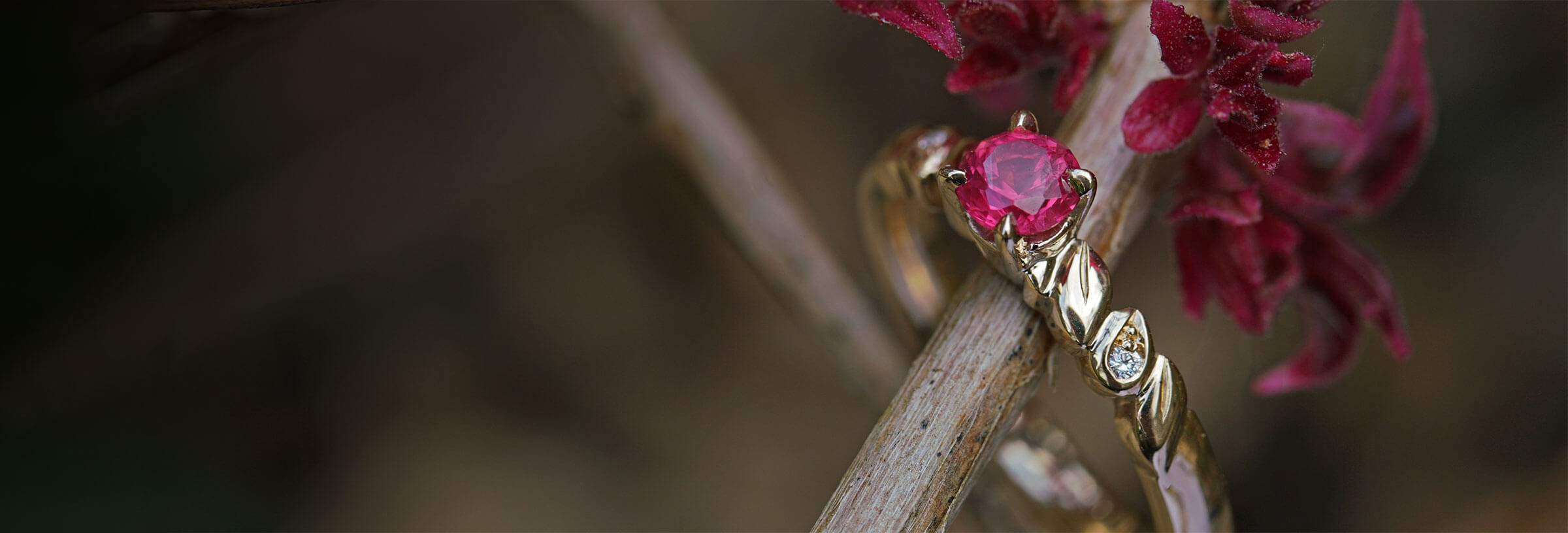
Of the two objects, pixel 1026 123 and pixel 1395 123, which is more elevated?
pixel 1026 123

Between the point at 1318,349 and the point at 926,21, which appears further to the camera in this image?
the point at 1318,349

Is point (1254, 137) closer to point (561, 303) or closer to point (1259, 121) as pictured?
point (1259, 121)

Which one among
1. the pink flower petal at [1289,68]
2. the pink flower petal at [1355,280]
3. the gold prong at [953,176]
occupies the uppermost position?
the gold prong at [953,176]

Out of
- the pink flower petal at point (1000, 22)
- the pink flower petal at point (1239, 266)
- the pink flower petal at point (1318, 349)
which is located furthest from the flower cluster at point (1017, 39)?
the pink flower petal at point (1318, 349)

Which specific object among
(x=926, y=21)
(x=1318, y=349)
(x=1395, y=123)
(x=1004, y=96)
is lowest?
(x=1318, y=349)

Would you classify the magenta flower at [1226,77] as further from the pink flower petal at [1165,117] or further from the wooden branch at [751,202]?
the wooden branch at [751,202]

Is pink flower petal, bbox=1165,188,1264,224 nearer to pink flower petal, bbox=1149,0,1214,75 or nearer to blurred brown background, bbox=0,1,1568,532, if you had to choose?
pink flower petal, bbox=1149,0,1214,75

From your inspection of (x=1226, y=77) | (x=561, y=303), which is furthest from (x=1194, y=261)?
(x=561, y=303)

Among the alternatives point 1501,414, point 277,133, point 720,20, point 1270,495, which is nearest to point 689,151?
point 720,20
